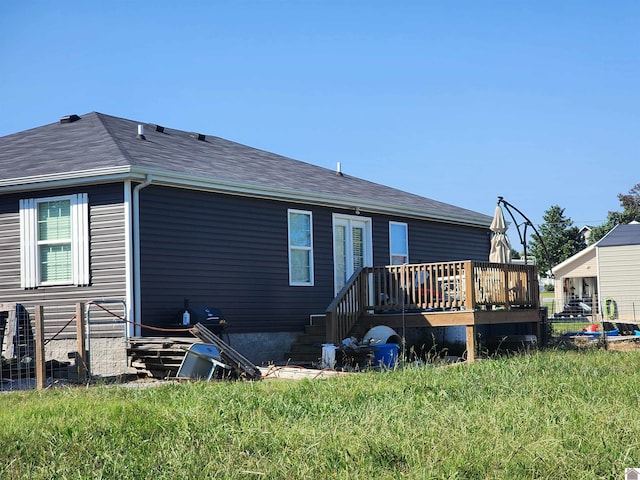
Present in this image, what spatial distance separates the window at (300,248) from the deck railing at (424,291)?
109 cm

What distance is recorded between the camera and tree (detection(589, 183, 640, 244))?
62.6 meters

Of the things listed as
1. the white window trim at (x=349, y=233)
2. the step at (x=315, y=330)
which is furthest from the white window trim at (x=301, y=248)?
the step at (x=315, y=330)

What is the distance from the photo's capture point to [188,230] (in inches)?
600

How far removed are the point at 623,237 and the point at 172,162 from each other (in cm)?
2702

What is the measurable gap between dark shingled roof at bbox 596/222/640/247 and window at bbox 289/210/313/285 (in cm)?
2284

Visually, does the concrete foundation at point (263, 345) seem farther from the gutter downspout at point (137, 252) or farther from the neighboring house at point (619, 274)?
the neighboring house at point (619, 274)

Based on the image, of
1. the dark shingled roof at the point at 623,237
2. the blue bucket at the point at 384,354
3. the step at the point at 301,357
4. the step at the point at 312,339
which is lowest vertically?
the step at the point at 301,357

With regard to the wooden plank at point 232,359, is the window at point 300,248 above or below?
above

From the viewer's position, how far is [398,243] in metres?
20.4

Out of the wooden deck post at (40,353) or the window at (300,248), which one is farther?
the window at (300,248)

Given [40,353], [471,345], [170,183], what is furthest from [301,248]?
[40,353]

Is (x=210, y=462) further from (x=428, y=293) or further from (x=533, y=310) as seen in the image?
(x=533, y=310)

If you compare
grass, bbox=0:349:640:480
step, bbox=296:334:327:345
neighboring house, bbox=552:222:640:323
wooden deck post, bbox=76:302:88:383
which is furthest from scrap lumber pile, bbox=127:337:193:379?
neighboring house, bbox=552:222:640:323

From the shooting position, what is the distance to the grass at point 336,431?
6.02 meters
